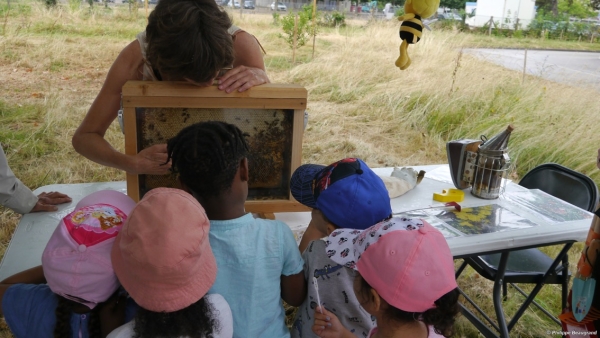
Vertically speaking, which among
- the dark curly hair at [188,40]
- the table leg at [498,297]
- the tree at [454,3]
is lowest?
the table leg at [498,297]

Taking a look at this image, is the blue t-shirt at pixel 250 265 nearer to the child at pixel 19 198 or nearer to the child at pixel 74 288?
the child at pixel 74 288

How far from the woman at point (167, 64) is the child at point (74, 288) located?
0.52 m

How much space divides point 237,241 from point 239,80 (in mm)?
742

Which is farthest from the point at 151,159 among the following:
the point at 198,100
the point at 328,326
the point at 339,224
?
the point at 328,326

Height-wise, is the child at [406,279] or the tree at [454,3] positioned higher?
the tree at [454,3]

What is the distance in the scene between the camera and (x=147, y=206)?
1.15 metres

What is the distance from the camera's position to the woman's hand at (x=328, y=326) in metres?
1.40

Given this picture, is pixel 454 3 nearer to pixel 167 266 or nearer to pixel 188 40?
pixel 188 40

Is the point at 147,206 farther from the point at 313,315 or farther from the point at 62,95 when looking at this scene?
the point at 62,95

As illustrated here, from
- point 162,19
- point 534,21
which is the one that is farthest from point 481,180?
point 534,21

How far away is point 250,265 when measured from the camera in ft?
4.35

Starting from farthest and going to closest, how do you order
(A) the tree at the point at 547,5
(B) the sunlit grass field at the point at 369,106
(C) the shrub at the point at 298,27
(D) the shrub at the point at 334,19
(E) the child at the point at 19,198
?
(A) the tree at the point at 547,5, (D) the shrub at the point at 334,19, (C) the shrub at the point at 298,27, (B) the sunlit grass field at the point at 369,106, (E) the child at the point at 19,198

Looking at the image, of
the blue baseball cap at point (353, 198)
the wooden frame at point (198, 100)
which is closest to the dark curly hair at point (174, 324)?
the blue baseball cap at point (353, 198)

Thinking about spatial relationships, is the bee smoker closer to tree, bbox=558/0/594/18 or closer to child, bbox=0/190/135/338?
child, bbox=0/190/135/338
